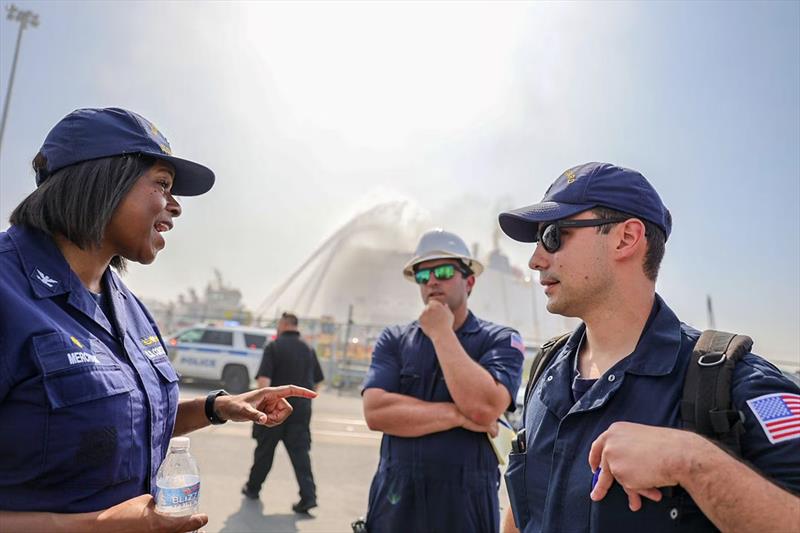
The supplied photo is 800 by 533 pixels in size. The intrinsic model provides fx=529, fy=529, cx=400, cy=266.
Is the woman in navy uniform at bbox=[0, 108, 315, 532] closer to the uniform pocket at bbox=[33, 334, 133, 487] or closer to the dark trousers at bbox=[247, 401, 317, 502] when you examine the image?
the uniform pocket at bbox=[33, 334, 133, 487]

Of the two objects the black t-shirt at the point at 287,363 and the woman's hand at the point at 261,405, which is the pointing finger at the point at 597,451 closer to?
the woman's hand at the point at 261,405

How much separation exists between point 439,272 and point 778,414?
80.1 inches

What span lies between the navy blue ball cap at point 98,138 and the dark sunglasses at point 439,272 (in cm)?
167

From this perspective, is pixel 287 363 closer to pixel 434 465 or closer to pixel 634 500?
pixel 434 465

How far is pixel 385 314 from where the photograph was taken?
217 ft

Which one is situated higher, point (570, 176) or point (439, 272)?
point (570, 176)

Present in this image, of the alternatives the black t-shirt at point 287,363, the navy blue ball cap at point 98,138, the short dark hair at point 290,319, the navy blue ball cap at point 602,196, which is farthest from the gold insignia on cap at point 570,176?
the short dark hair at point 290,319

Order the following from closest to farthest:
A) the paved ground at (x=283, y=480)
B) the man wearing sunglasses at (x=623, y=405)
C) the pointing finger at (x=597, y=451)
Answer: the man wearing sunglasses at (x=623, y=405) < the pointing finger at (x=597, y=451) < the paved ground at (x=283, y=480)

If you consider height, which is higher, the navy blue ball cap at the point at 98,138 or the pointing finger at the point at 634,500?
the navy blue ball cap at the point at 98,138

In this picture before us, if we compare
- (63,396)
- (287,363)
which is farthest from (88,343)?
(287,363)

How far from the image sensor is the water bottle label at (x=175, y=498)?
158 centimetres

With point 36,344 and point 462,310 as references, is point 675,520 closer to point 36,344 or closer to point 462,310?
point 36,344

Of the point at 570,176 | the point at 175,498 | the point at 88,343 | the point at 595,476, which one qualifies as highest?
the point at 570,176

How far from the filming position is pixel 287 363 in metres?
6.98
